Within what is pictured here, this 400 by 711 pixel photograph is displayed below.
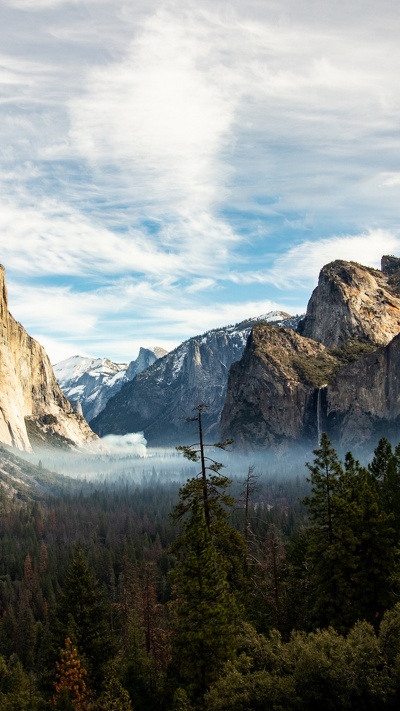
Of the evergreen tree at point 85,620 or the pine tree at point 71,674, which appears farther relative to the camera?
the evergreen tree at point 85,620

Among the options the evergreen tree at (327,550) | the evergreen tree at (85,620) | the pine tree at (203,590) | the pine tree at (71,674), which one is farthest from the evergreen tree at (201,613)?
the evergreen tree at (85,620)

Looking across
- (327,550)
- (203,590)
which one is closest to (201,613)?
(203,590)

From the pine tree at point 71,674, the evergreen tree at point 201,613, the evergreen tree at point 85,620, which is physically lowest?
the pine tree at point 71,674

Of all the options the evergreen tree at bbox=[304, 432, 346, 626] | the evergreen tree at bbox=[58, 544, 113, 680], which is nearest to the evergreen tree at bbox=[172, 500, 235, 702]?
the evergreen tree at bbox=[304, 432, 346, 626]

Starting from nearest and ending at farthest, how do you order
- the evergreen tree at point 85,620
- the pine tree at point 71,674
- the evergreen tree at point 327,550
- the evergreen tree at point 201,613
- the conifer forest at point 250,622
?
the conifer forest at point 250,622
the evergreen tree at point 201,613
the evergreen tree at point 327,550
the pine tree at point 71,674
the evergreen tree at point 85,620

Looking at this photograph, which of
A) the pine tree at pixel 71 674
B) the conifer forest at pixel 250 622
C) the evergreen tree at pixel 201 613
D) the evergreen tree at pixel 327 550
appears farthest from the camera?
the pine tree at pixel 71 674

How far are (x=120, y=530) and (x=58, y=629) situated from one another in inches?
5733

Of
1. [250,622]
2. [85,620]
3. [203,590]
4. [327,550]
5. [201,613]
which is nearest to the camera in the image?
[201,613]

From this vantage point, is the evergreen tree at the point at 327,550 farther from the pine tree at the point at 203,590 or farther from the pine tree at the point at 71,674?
the pine tree at the point at 71,674

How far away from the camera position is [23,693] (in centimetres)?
5191

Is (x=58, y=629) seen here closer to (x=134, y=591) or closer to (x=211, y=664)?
(x=211, y=664)

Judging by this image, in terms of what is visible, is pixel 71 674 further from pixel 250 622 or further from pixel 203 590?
pixel 203 590

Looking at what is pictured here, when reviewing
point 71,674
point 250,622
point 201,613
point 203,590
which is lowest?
point 71,674

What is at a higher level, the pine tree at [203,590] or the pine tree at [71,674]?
the pine tree at [203,590]
